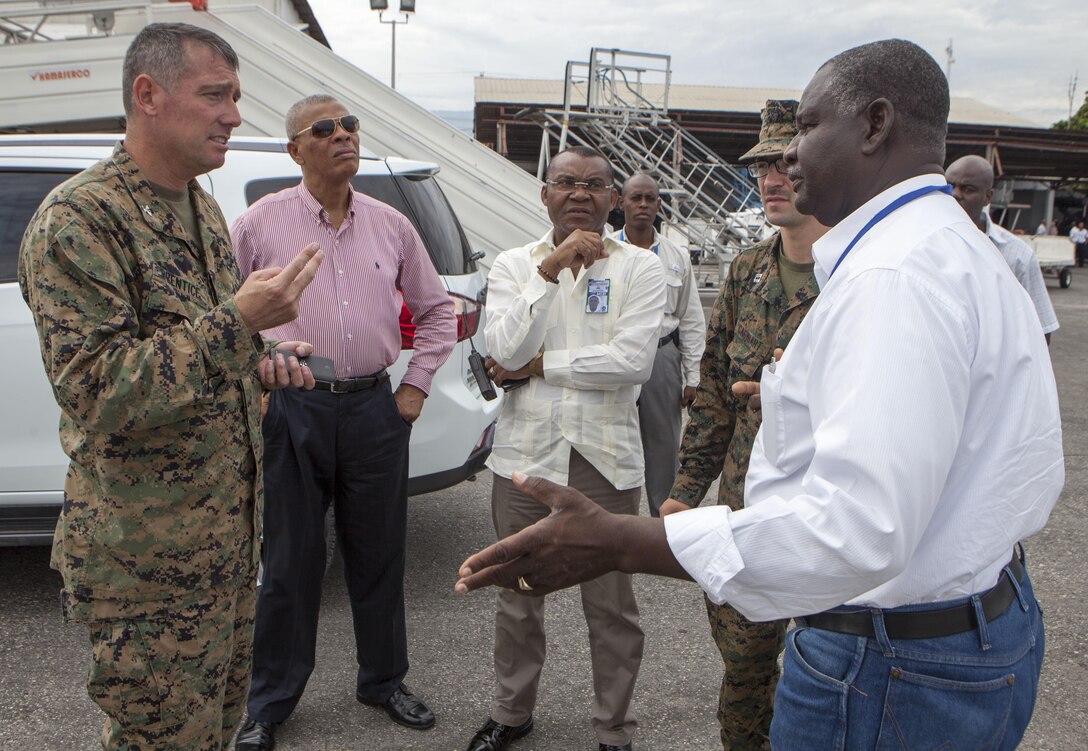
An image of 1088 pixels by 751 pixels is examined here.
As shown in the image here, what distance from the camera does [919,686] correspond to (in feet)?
4.46

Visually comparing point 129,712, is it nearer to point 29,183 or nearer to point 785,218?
point 785,218

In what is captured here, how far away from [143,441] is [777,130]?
2.10 m

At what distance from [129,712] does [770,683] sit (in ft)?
5.97

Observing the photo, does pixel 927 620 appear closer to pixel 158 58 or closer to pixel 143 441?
pixel 143 441

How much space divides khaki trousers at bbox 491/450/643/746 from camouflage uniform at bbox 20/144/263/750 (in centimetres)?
110

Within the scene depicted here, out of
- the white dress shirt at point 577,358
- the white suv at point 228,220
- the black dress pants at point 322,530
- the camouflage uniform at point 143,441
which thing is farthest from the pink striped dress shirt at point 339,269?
the camouflage uniform at point 143,441

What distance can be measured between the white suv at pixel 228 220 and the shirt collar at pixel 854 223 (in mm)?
2608

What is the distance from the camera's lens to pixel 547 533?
1.36 meters

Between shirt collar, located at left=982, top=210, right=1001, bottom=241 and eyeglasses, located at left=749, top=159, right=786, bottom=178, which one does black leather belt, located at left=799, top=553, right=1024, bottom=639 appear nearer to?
eyeglasses, located at left=749, top=159, right=786, bottom=178

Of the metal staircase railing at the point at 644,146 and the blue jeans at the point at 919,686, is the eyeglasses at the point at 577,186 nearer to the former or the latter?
the blue jeans at the point at 919,686

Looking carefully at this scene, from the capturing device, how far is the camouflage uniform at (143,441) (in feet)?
6.20

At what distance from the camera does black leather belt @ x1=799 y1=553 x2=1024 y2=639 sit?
1349 millimetres

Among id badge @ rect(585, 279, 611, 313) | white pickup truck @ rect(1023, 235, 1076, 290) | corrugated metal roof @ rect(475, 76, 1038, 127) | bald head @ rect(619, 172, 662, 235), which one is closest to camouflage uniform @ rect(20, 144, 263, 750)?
id badge @ rect(585, 279, 611, 313)

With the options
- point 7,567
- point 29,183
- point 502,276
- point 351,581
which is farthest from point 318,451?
point 7,567
